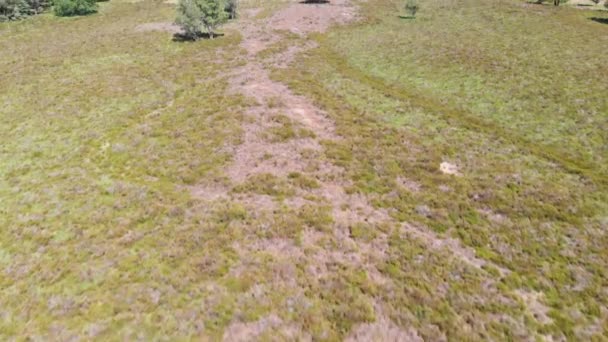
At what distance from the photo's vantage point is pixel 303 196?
1733 centimetres

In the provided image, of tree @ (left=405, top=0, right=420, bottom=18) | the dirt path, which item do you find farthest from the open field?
tree @ (left=405, top=0, right=420, bottom=18)

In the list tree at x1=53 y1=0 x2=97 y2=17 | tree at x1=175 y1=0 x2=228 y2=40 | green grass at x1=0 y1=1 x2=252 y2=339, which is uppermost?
tree at x1=53 y1=0 x2=97 y2=17

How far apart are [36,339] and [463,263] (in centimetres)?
1513

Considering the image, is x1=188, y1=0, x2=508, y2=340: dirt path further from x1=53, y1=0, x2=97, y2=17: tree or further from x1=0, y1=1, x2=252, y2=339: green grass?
x1=53, y1=0, x2=97, y2=17: tree

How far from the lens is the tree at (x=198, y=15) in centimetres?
4550

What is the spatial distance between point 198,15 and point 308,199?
39550 mm

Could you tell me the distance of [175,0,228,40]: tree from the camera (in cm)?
4550

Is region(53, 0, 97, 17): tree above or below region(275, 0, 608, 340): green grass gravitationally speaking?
above

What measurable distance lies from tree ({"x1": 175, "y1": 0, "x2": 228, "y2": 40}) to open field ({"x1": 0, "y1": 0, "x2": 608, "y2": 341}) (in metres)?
12.3

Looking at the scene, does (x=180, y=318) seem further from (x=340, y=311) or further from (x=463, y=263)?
(x=463, y=263)

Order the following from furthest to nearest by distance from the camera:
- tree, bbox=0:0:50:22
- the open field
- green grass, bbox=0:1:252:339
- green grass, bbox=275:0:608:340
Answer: tree, bbox=0:0:50:22 < green grass, bbox=275:0:608:340 < green grass, bbox=0:1:252:339 < the open field

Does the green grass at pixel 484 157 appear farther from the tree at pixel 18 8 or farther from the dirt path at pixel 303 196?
the tree at pixel 18 8

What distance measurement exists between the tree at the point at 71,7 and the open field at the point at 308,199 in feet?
109

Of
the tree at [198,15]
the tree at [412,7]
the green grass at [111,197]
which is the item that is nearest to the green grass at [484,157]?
the green grass at [111,197]
